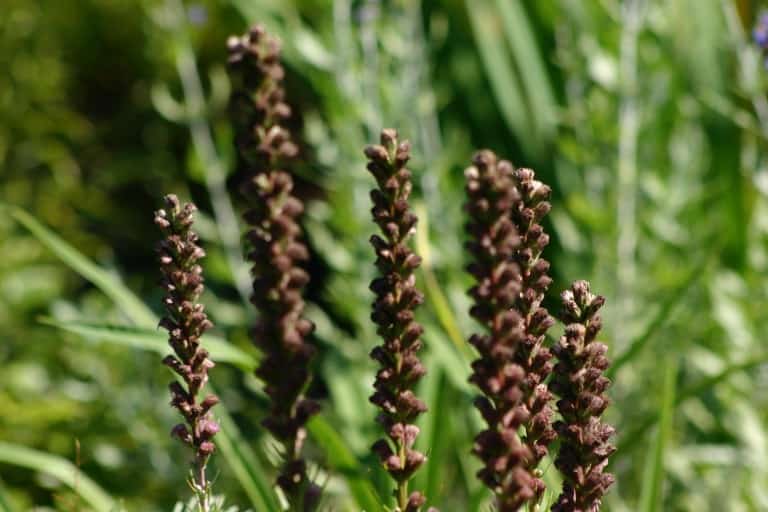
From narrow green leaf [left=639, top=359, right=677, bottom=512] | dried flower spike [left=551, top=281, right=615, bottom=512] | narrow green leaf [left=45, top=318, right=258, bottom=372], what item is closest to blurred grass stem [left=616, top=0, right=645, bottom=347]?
narrow green leaf [left=639, top=359, right=677, bottom=512]

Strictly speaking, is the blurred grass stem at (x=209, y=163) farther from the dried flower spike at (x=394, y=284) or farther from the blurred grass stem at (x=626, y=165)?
the dried flower spike at (x=394, y=284)

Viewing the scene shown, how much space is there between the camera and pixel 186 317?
1.17 metres

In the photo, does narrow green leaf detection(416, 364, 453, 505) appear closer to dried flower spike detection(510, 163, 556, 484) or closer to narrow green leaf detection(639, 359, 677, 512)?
narrow green leaf detection(639, 359, 677, 512)

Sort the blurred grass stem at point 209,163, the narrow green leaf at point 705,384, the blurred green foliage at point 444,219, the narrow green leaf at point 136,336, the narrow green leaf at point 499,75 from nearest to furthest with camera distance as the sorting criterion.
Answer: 1. the narrow green leaf at point 136,336
2. the narrow green leaf at point 705,384
3. the blurred green foliage at point 444,219
4. the blurred grass stem at point 209,163
5. the narrow green leaf at point 499,75

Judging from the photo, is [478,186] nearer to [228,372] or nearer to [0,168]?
[228,372]

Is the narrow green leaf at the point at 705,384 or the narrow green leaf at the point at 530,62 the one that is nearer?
the narrow green leaf at the point at 705,384

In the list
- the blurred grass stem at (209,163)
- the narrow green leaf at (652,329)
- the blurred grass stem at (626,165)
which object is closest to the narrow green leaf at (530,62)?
the blurred grass stem at (626,165)

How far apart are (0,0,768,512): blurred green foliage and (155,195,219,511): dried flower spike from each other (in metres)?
1.01

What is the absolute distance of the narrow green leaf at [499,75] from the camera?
3.67 m

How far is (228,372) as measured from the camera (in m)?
3.59

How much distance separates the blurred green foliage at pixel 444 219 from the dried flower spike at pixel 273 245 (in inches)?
45.5

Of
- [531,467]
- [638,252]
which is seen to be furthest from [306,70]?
[531,467]

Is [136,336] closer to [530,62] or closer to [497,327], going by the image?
[497,327]

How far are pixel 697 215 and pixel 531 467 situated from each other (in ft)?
7.66
